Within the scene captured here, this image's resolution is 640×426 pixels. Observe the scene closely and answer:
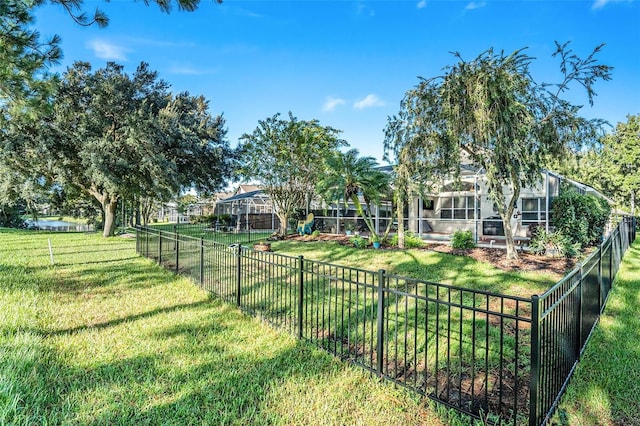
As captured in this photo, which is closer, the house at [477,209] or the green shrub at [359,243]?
the house at [477,209]

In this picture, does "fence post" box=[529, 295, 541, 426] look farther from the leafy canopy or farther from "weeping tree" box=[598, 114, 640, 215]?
"weeping tree" box=[598, 114, 640, 215]

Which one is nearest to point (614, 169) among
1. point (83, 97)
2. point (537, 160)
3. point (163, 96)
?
point (537, 160)

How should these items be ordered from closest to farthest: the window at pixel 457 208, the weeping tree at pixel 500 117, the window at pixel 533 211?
the weeping tree at pixel 500 117 < the window at pixel 533 211 < the window at pixel 457 208

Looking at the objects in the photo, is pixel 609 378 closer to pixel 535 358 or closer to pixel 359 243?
pixel 535 358

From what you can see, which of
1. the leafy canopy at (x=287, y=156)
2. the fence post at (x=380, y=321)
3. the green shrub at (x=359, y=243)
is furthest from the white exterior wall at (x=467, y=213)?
the fence post at (x=380, y=321)

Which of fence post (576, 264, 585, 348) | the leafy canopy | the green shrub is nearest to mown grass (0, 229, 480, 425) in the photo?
fence post (576, 264, 585, 348)

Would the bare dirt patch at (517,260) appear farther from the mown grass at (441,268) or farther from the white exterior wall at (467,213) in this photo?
the white exterior wall at (467,213)

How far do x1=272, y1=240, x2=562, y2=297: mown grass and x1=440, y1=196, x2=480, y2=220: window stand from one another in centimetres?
507

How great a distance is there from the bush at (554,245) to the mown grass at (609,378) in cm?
499

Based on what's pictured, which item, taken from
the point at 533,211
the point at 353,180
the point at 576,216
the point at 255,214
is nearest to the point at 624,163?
the point at 533,211

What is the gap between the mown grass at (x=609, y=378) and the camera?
8.42 ft

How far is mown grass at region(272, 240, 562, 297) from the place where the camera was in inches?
265

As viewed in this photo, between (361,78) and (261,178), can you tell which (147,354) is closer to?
(361,78)

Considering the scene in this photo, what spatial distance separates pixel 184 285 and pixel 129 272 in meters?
2.28
